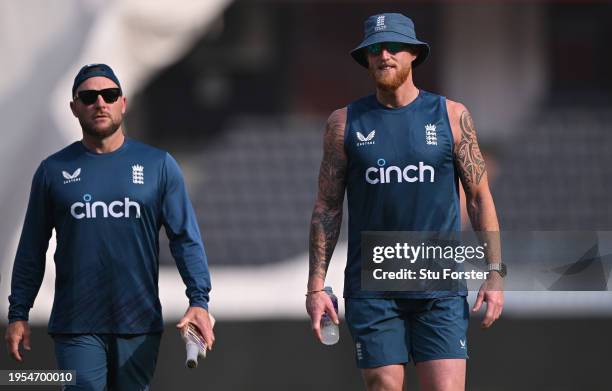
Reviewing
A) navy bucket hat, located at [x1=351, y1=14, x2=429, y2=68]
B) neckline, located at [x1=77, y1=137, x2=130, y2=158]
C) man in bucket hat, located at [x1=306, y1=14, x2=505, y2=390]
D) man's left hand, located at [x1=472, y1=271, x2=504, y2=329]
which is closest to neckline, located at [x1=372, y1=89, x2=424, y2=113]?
man in bucket hat, located at [x1=306, y1=14, x2=505, y2=390]

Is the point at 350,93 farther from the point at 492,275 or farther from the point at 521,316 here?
the point at 492,275

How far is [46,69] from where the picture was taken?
39.0ft

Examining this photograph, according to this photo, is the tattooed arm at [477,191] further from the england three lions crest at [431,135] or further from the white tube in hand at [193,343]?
the white tube in hand at [193,343]

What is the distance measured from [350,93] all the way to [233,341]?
572 cm

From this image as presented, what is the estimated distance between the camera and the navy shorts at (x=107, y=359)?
6191 mm

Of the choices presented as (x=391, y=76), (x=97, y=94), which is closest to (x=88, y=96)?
(x=97, y=94)

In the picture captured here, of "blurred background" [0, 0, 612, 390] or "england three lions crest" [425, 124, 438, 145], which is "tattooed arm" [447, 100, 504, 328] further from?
"blurred background" [0, 0, 612, 390]

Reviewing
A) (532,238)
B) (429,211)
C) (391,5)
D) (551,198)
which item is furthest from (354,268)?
(391,5)

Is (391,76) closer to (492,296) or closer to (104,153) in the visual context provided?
(492,296)

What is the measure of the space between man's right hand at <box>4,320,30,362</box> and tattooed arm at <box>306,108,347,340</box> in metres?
1.35

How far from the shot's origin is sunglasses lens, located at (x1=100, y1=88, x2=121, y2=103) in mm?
6281

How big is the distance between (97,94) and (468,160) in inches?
69.5

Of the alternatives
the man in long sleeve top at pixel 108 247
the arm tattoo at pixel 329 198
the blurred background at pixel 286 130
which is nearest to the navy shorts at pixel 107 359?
the man in long sleeve top at pixel 108 247

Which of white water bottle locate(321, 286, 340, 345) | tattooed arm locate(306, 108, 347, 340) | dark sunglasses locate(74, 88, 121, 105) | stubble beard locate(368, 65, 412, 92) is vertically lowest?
white water bottle locate(321, 286, 340, 345)
